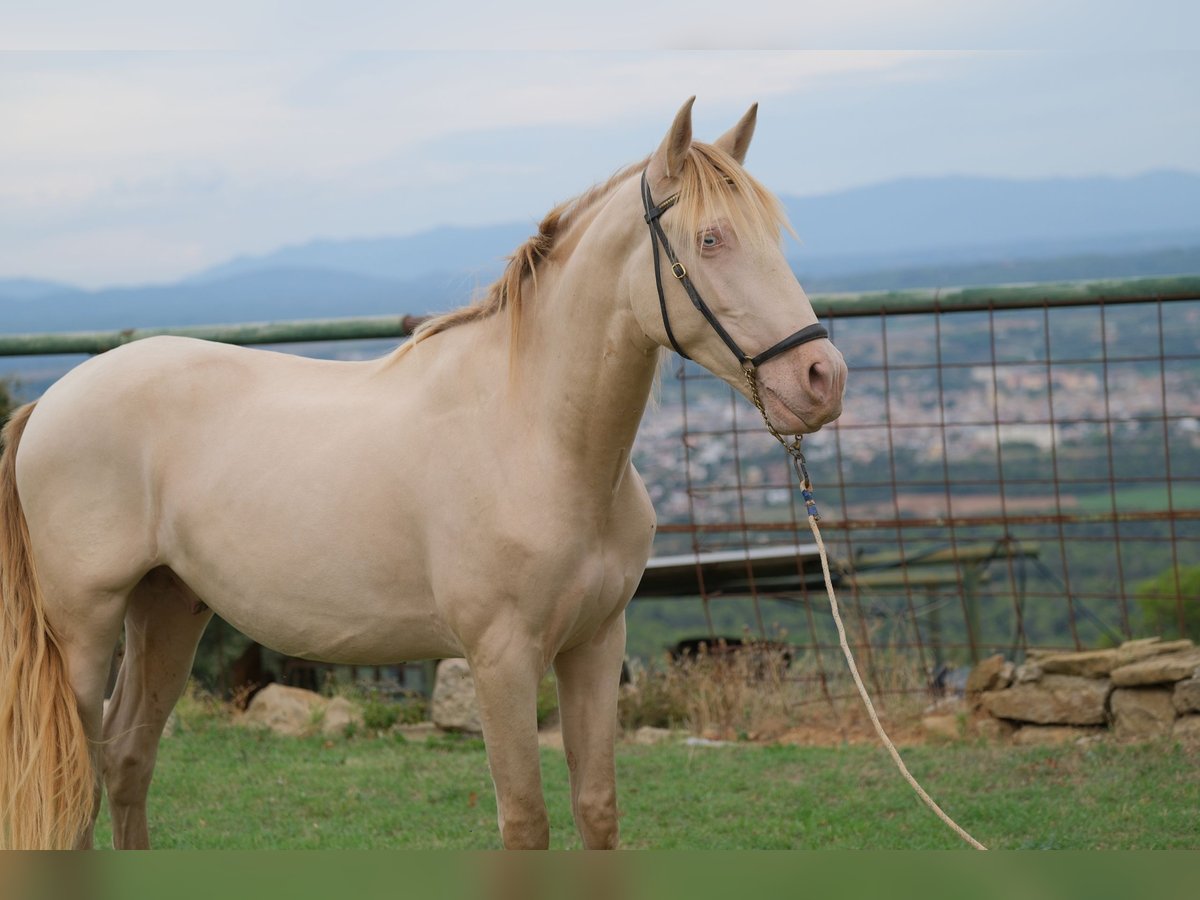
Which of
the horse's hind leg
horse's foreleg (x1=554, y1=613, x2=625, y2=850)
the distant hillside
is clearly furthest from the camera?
the distant hillside

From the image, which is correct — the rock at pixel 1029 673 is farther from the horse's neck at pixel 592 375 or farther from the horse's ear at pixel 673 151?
the horse's ear at pixel 673 151

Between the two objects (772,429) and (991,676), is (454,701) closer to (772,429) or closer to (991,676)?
(991,676)

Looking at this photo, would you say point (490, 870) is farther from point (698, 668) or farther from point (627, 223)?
point (698, 668)

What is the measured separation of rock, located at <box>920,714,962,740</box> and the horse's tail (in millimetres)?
3569

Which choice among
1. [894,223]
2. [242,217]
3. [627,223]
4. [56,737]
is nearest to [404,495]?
[627,223]

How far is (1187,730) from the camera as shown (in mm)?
4762

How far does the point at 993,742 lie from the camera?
511 centimetres

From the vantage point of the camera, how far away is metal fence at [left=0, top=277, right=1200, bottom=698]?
19.0 ft

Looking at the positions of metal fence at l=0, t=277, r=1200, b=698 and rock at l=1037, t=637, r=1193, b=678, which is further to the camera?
metal fence at l=0, t=277, r=1200, b=698

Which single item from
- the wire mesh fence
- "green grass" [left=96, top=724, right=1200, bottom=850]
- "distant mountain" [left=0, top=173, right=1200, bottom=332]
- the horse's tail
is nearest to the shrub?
the wire mesh fence

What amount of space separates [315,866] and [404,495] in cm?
203

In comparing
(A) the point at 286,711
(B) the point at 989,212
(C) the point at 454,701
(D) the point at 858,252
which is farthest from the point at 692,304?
(B) the point at 989,212

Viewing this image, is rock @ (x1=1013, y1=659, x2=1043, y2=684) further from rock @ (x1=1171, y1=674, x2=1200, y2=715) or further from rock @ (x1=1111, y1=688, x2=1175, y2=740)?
rock @ (x1=1171, y1=674, x2=1200, y2=715)

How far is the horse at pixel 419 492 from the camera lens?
2541 mm
